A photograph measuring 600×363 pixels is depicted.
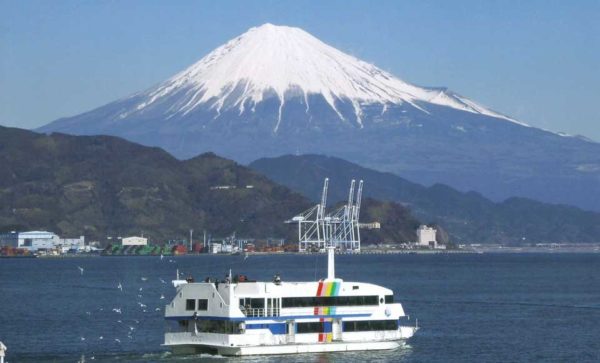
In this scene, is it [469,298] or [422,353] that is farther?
[469,298]

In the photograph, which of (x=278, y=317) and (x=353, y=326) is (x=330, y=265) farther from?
(x=278, y=317)

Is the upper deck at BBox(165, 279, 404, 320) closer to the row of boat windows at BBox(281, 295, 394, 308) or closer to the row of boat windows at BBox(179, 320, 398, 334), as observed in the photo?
the row of boat windows at BBox(281, 295, 394, 308)

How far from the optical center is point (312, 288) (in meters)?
69.9

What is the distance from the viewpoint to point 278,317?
2717 inches

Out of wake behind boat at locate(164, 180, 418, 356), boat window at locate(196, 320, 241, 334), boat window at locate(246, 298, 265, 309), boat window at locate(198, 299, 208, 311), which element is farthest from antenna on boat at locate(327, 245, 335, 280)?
boat window at locate(198, 299, 208, 311)

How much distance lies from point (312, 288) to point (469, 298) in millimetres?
51644

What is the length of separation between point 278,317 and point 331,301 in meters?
2.82

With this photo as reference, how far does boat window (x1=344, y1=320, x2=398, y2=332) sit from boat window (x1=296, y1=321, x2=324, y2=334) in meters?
1.33

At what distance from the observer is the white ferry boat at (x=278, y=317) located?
68188 millimetres

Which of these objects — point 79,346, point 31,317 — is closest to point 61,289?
point 31,317

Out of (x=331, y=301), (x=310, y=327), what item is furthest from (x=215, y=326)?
(x=331, y=301)

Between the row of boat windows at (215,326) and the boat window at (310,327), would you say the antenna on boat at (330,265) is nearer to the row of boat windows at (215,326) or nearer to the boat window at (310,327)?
the boat window at (310,327)

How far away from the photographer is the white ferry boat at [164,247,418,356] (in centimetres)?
6819

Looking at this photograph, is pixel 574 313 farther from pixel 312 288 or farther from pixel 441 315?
pixel 312 288
